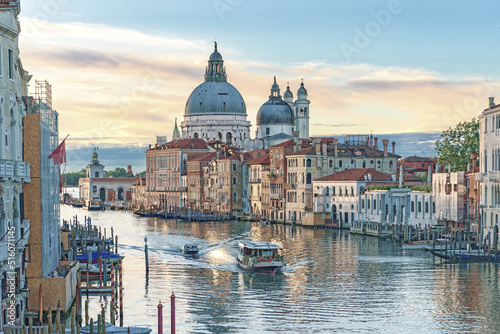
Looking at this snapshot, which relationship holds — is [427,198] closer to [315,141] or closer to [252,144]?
[315,141]

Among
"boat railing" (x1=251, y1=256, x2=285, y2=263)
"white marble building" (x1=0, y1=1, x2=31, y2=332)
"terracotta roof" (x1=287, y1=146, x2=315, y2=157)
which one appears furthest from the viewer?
"terracotta roof" (x1=287, y1=146, x2=315, y2=157)

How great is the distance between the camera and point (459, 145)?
72812 millimetres

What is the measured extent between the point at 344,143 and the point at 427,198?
24200mm

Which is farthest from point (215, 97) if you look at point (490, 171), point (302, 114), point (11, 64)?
point (11, 64)

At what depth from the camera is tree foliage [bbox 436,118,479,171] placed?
71188mm

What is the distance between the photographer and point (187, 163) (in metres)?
111

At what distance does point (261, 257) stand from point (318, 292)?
22.6 ft

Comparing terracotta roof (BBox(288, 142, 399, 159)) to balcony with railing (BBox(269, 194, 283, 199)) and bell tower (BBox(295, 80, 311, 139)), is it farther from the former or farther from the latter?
bell tower (BBox(295, 80, 311, 139))

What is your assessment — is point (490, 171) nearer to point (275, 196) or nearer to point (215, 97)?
point (275, 196)

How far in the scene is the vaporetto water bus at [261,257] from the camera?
1638 inches

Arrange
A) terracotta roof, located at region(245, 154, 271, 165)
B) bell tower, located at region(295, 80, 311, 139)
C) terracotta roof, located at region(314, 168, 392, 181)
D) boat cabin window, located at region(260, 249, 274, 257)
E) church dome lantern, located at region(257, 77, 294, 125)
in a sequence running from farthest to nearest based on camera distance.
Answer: church dome lantern, located at region(257, 77, 294, 125) < bell tower, located at region(295, 80, 311, 139) < terracotta roof, located at region(245, 154, 271, 165) < terracotta roof, located at region(314, 168, 392, 181) < boat cabin window, located at region(260, 249, 274, 257)

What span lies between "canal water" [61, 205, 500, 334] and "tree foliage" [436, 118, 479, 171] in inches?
707

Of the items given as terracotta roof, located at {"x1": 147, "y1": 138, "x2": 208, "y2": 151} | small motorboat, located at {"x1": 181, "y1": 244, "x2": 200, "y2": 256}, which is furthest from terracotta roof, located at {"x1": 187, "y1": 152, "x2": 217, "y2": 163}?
small motorboat, located at {"x1": 181, "y1": 244, "x2": 200, "y2": 256}

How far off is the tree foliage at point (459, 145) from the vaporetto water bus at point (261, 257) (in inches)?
1204
